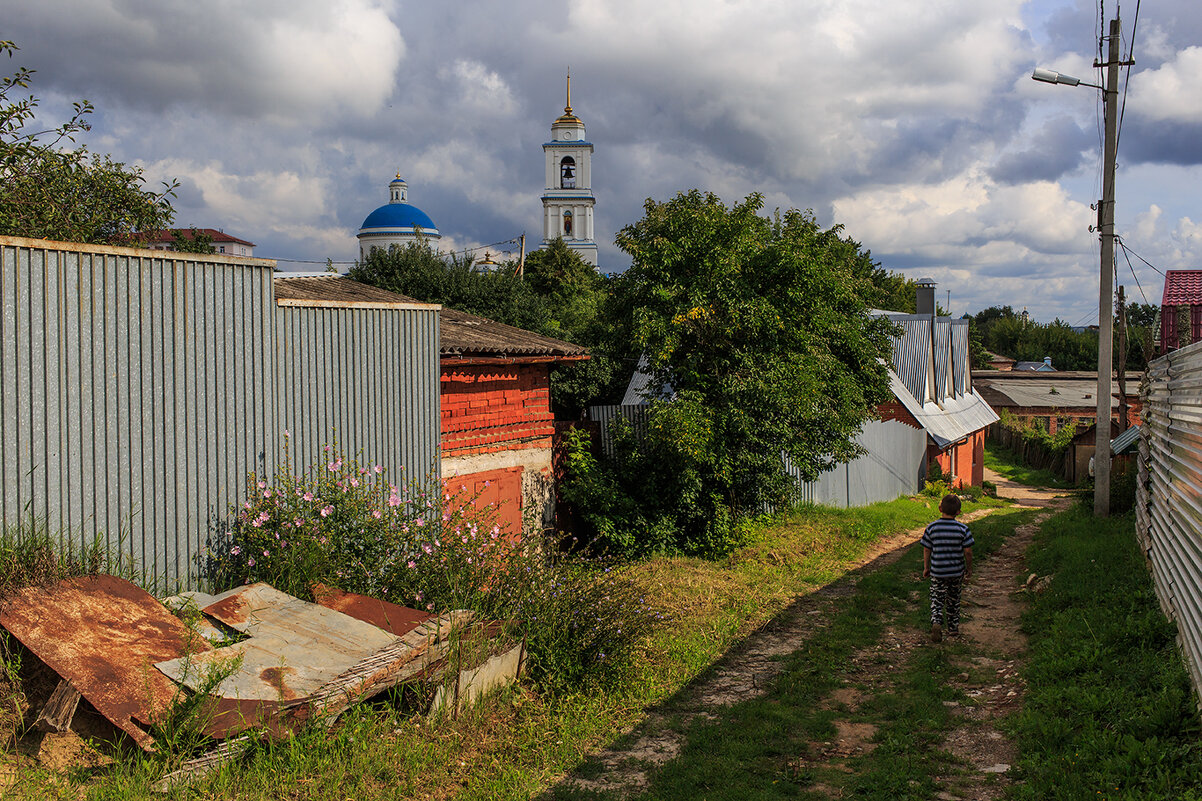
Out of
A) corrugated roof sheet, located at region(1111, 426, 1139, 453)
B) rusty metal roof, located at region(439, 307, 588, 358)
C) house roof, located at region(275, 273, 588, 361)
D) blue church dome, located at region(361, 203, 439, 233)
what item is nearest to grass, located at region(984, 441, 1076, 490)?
corrugated roof sheet, located at region(1111, 426, 1139, 453)

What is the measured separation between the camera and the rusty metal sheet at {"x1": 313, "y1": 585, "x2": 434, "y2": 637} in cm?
561

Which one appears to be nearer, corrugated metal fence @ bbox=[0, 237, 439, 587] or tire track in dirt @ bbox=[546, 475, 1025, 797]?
tire track in dirt @ bbox=[546, 475, 1025, 797]

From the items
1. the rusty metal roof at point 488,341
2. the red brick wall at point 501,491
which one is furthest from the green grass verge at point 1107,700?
the rusty metal roof at point 488,341

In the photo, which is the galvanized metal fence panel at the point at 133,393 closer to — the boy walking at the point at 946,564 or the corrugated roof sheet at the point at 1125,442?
the boy walking at the point at 946,564

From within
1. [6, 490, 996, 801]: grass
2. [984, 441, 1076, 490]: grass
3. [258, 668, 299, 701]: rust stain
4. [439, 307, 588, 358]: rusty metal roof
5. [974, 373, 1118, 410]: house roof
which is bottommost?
[984, 441, 1076, 490]: grass

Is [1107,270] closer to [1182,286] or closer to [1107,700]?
[1182,286]

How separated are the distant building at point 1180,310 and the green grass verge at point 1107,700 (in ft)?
15.9

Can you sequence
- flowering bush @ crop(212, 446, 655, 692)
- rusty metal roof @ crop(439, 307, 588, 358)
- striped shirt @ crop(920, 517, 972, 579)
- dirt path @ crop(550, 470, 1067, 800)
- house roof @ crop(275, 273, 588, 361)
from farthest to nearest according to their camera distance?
1. rusty metal roof @ crop(439, 307, 588, 358)
2. house roof @ crop(275, 273, 588, 361)
3. striped shirt @ crop(920, 517, 972, 579)
4. flowering bush @ crop(212, 446, 655, 692)
5. dirt path @ crop(550, 470, 1067, 800)

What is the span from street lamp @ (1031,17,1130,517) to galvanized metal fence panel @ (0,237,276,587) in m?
12.4

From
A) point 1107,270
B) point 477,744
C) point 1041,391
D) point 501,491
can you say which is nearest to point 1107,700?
point 477,744

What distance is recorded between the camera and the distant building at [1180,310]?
11.5 meters

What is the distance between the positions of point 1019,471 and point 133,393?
32665 mm

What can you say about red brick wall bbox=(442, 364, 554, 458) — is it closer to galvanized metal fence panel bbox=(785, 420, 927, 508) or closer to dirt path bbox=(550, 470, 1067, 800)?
dirt path bbox=(550, 470, 1067, 800)

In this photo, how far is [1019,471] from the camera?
31688mm
